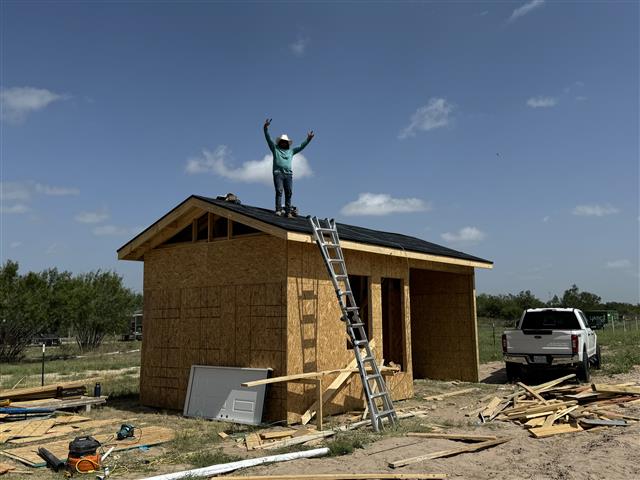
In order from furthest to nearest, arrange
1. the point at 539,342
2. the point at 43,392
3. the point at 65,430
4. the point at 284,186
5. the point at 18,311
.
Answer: the point at 18,311 → the point at 539,342 → the point at 43,392 → the point at 284,186 → the point at 65,430

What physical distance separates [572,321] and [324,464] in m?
10.2

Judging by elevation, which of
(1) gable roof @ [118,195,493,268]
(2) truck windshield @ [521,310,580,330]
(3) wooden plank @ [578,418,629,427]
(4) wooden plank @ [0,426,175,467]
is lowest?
(4) wooden plank @ [0,426,175,467]

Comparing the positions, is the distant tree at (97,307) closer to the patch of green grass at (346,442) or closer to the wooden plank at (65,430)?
the wooden plank at (65,430)

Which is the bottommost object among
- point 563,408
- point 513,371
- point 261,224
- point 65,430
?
point 65,430

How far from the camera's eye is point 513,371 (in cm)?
1384

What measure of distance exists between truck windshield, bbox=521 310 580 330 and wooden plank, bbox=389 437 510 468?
727cm

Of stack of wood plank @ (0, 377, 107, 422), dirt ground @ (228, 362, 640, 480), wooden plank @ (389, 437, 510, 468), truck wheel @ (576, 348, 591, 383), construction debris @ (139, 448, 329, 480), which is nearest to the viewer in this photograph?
construction debris @ (139, 448, 329, 480)

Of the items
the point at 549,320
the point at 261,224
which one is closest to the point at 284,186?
the point at 261,224

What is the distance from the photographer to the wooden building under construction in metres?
9.73

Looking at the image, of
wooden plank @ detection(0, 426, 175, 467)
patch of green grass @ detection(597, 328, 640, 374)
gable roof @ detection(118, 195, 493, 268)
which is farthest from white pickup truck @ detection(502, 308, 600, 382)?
wooden plank @ detection(0, 426, 175, 467)

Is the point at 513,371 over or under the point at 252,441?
over

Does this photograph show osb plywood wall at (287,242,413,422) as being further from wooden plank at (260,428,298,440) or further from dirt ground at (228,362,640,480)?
dirt ground at (228,362,640,480)

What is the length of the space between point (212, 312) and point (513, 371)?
8.06m

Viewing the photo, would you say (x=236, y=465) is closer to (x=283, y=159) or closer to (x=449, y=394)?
(x=283, y=159)
